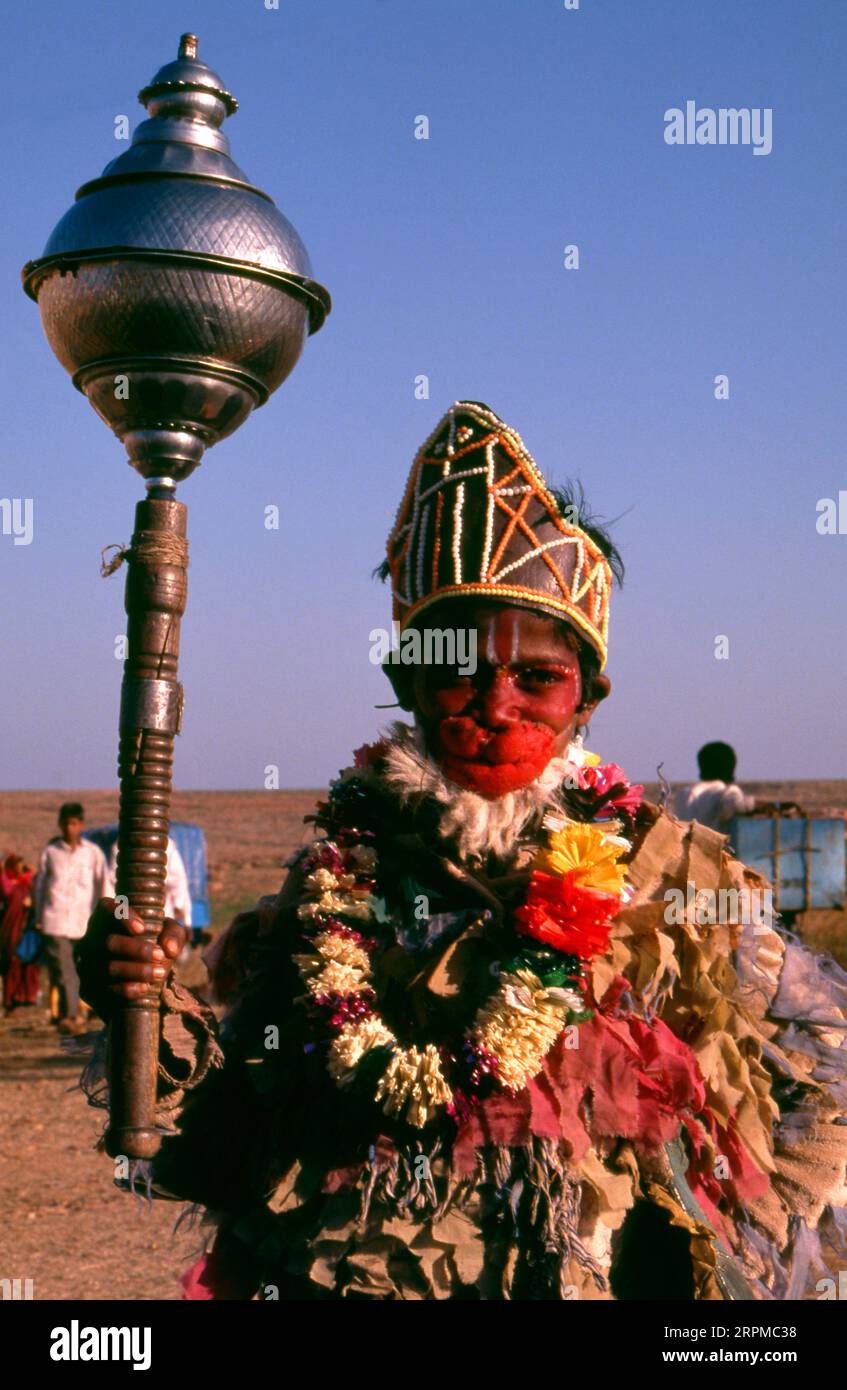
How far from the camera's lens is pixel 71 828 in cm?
1262

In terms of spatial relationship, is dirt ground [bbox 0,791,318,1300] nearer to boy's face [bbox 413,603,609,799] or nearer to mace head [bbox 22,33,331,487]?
boy's face [bbox 413,603,609,799]

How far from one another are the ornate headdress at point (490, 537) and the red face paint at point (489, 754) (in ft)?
0.85

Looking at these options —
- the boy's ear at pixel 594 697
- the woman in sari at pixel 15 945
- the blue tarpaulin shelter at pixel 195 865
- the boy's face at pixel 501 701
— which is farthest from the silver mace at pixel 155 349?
the blue tarpaulin shelter at pixel 195 865

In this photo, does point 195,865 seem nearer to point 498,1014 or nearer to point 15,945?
point 15,945

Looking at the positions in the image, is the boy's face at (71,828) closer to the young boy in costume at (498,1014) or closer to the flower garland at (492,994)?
the young boy in costume at (498,1014)

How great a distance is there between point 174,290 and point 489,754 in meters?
1.08

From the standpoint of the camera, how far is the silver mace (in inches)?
110

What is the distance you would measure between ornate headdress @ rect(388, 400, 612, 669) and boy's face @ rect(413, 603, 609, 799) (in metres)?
0.05

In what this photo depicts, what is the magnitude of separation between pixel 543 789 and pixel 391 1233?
2.99 feet

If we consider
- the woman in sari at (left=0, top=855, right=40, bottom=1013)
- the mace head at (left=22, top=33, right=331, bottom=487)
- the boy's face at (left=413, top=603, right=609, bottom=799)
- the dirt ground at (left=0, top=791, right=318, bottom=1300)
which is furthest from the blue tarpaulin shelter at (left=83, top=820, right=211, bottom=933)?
the mace head at (left=22, top=33, right=331, bottom=487)

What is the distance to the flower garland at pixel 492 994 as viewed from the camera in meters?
2.77

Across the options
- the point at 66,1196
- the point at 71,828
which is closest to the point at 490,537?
the point at 66,1196
